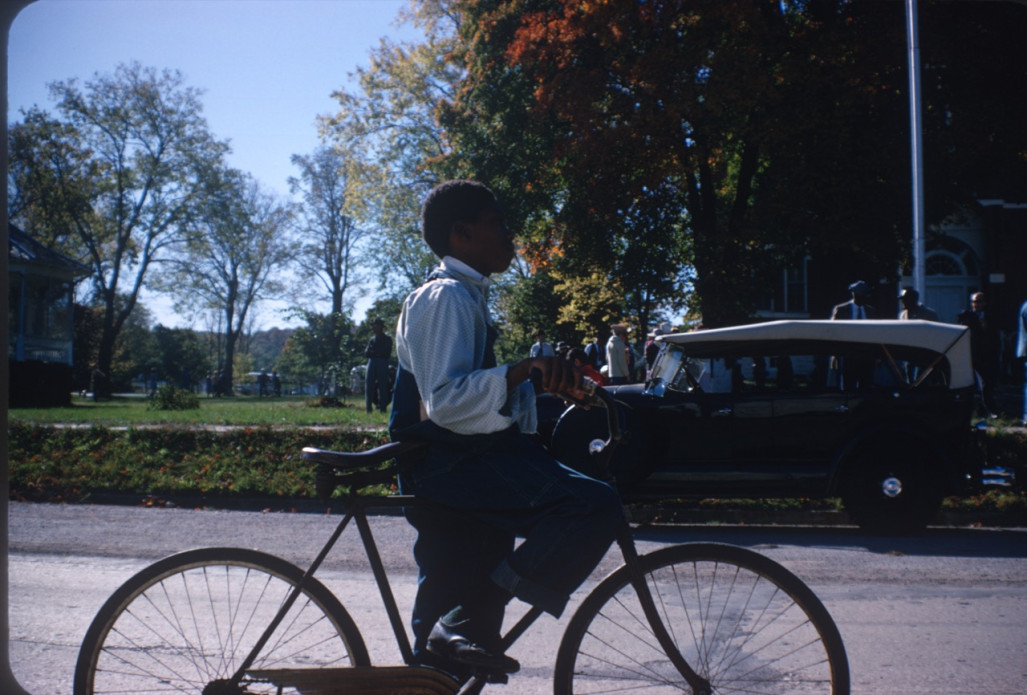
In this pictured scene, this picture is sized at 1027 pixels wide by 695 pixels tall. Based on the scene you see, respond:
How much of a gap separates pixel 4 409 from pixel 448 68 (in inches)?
1291

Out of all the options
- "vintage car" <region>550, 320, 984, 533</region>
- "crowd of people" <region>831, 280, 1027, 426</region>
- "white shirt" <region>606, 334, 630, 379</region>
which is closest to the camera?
"vintage car" <region>550, 320, 984, 533</region>

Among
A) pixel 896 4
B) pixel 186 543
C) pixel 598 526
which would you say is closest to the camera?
pixel 598 526

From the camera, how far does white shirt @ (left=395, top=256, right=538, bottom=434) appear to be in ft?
8.41

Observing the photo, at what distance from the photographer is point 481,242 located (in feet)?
9.38

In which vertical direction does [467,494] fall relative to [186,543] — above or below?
above

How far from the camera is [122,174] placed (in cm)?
4019

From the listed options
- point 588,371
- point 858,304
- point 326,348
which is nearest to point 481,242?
point 588,371

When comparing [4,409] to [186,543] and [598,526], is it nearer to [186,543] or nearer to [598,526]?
[598,526]

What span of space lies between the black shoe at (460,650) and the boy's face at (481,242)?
1077mm

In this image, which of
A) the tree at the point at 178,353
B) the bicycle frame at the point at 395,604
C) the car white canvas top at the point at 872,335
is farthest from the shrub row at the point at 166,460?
the tree at the point at 178,353

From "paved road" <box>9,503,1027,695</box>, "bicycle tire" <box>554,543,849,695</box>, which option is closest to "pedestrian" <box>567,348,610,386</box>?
"bicycle tire" <box>554,543,849,695</box>

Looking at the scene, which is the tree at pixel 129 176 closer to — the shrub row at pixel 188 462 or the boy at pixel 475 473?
the shrub row at pixel 188 462

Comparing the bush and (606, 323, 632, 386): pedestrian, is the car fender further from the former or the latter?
the bush

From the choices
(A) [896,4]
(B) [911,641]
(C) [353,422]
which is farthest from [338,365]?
(B) [911,641]
